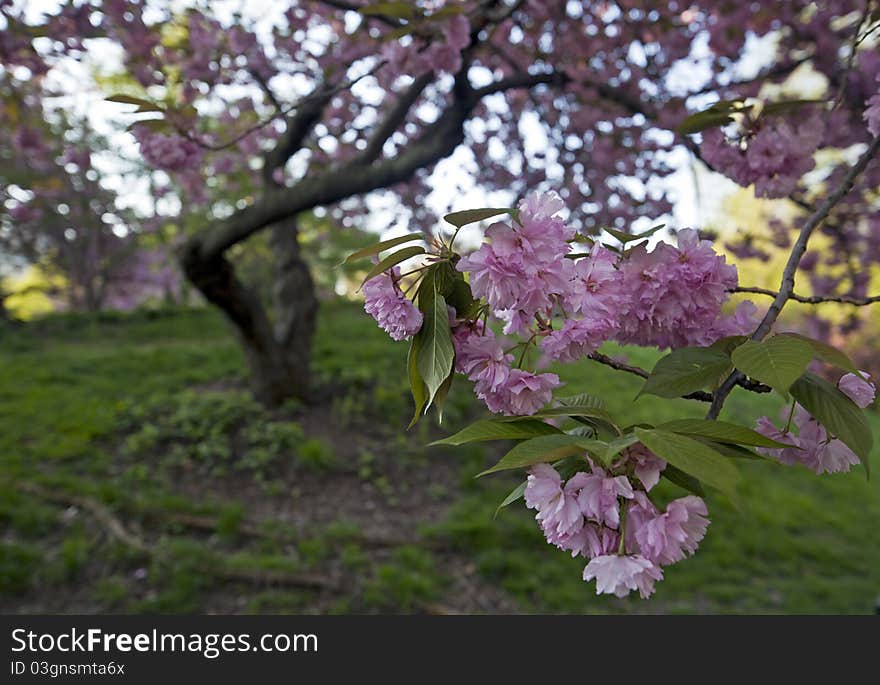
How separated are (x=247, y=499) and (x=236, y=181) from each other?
139 inches

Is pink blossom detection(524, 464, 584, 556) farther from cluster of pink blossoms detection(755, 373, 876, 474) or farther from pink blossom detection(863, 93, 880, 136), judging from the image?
pink blossom detection(863, 93, 880, 136)

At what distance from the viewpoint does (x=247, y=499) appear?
3.80 m

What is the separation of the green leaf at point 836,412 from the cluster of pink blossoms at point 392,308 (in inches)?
18.7

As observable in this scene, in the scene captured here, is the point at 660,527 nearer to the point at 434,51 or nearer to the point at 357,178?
the point at 434,51

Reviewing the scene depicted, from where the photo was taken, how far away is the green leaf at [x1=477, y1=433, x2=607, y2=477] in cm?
58

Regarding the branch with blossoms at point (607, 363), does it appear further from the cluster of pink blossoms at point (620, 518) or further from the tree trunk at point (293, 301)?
the tree trunk at point (293, 301)

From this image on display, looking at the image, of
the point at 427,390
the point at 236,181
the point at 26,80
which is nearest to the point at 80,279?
the point at 236,181

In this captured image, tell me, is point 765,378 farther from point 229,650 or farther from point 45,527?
point 45,527

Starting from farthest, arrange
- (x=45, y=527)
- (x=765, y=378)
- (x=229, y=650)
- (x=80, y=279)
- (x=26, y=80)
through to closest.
A: 1. (x=80, y=279)
2. (x=26, y=80)
3. (x=45, y=527)
4. (x=229, y=650)
5. (x=765, y=378)

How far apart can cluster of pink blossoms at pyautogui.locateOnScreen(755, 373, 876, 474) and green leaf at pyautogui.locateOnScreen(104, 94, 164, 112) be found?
144cm

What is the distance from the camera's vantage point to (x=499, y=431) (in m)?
0.65

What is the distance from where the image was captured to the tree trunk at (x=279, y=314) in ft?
13.7

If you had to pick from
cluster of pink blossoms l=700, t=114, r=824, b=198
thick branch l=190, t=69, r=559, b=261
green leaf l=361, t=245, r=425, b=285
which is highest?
thick branch l=190, t=69, r=559, b=261

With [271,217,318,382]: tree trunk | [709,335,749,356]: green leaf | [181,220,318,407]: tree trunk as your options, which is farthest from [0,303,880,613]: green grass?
[709,335,749,356]: green leaf
